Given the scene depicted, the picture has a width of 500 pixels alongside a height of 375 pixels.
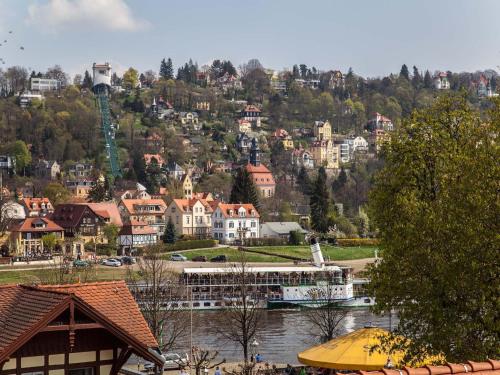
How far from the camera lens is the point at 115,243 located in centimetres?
10956

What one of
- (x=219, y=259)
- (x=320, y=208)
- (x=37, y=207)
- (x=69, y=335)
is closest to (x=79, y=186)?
(x=37, y=207)

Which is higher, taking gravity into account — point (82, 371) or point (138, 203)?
point (138, 203)

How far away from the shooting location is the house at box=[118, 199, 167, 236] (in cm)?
12431

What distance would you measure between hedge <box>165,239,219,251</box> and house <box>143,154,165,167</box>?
187ft

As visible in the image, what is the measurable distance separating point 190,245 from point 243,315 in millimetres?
58428

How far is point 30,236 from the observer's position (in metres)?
107

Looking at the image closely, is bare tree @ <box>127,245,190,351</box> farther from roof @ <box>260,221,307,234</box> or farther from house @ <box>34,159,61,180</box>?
house @ <box>34,159,61,180</box>

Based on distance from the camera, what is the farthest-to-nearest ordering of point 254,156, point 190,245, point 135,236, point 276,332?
point 254,156
point 135,236
point 190,245
point 276,332

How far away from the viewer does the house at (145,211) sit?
4894 inches

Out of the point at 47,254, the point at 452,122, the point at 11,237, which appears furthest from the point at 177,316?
the point at 11,237

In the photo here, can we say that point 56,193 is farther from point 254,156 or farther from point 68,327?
point 68,327

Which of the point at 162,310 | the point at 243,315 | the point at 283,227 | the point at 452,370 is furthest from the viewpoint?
the point at 283,227

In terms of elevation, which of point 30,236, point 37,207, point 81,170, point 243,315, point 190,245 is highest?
point 81,170

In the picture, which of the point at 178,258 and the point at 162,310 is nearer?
the point at 162,310
